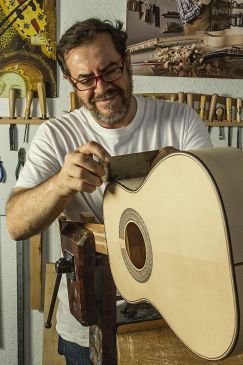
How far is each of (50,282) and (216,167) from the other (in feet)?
6.61

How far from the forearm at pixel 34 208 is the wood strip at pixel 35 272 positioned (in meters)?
1.18

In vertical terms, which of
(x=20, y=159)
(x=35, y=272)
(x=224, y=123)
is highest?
(x=224, y=123)

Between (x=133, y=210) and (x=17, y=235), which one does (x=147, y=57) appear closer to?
(x=17, y=235)

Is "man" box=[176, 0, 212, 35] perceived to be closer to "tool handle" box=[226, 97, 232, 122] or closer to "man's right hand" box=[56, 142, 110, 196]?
"tool handle" box=[226, 97, 232, 122]

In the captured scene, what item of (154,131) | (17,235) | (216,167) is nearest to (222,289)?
(216,167)

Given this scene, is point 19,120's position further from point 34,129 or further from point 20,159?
point 20,159

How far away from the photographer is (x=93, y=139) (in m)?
1.59

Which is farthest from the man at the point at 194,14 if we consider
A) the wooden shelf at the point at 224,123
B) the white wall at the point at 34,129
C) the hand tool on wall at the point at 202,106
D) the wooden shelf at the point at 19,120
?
the wooden shelf at the point at 19,120

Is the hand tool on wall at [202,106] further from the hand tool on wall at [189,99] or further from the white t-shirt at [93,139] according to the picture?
the white t-shirt at [93,139]

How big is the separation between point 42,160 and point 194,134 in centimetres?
58

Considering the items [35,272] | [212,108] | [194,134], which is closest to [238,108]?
[212,108]

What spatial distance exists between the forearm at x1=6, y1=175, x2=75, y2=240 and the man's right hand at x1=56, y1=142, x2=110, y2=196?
103mm

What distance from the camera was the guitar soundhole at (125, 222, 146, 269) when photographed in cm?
103

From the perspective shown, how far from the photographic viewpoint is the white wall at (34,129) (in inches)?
98.4
